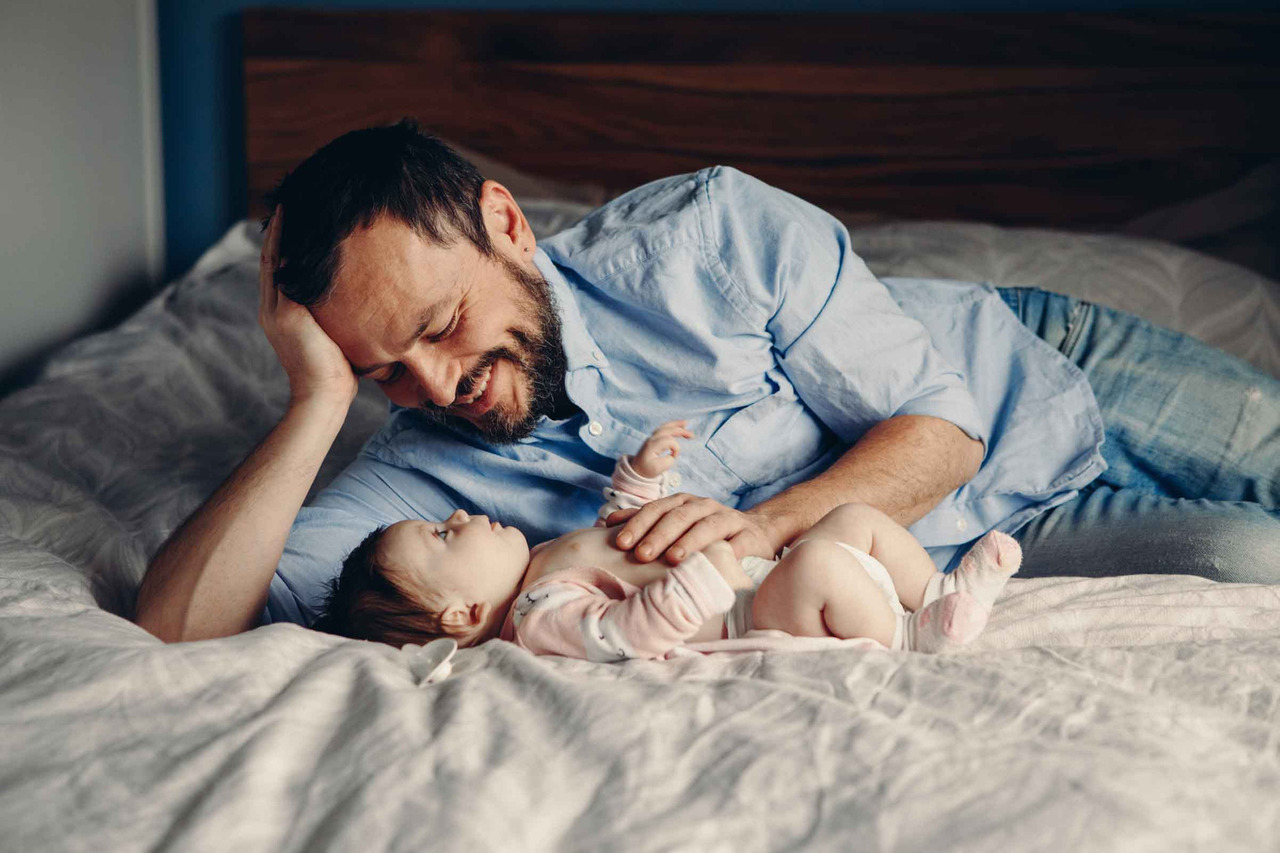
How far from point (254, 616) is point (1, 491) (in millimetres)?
535

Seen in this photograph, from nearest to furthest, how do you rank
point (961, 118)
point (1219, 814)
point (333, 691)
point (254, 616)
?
point (1219, 814) → point (333, 691) → point (254, 616) → point (961, 118)

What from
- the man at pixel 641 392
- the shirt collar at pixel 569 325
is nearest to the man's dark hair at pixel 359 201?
the man at pixel 641 392

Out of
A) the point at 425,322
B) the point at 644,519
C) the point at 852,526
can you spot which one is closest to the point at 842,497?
the point at 852,526

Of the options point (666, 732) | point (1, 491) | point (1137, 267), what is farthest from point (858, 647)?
point (1137, 267)

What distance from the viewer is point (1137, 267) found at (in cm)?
190

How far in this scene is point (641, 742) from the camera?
708mm

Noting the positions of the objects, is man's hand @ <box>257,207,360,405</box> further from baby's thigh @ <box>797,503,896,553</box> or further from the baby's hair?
baby's thigh @ <box>797,503,896,553</box>

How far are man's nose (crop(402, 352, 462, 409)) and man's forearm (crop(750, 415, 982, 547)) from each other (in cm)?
37

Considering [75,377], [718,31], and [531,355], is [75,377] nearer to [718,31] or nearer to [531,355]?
[531,355]

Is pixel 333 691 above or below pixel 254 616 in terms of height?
above

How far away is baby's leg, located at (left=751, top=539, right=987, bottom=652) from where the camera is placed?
94 cm

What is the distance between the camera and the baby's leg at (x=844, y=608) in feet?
3.10

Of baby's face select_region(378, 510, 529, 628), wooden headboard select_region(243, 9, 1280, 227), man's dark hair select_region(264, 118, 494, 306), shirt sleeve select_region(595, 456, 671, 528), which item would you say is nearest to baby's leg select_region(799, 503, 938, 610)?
shirt sleeve select_region(595, 456, 671, 528)

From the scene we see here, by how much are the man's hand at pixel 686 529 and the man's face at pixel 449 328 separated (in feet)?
0.73
